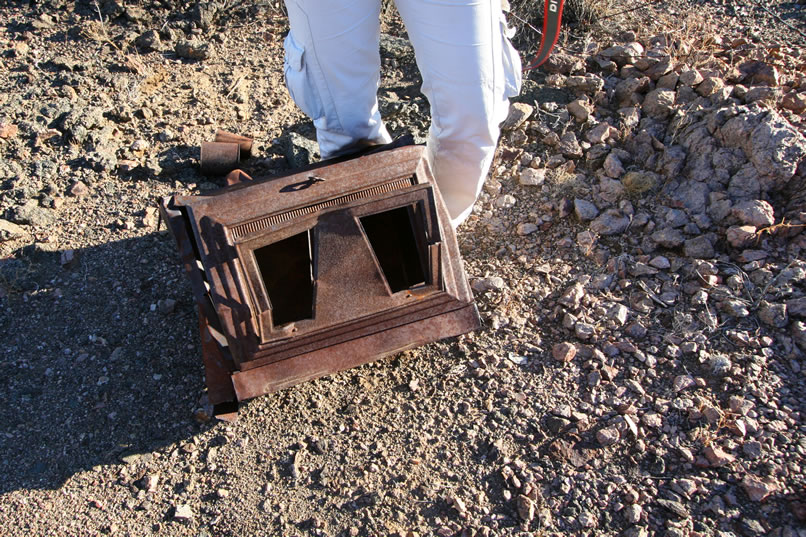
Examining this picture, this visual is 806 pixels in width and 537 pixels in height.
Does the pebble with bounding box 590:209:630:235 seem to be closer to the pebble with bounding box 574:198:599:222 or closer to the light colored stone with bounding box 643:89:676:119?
the pebble with bounding box 574:198:599:222

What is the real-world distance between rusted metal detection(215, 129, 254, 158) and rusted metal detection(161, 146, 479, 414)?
1.05m

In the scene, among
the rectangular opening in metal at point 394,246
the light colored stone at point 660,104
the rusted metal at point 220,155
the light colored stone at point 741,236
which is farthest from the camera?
the light colored stone at point 660,104

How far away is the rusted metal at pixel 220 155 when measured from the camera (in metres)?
3.20

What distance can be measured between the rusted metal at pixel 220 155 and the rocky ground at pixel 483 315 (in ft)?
0.45

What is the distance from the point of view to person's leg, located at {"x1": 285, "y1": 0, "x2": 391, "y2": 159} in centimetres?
221

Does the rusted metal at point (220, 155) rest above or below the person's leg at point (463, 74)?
below

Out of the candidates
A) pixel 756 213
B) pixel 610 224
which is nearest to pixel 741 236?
pixel 756 213

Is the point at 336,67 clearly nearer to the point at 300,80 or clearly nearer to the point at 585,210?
the point at 300,80

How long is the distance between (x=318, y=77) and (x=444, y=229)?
75cm

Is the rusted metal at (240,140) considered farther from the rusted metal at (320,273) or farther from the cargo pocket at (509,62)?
the cargo pocket at (509,62)

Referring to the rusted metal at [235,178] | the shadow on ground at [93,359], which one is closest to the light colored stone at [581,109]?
the rusted metal at [235,178]

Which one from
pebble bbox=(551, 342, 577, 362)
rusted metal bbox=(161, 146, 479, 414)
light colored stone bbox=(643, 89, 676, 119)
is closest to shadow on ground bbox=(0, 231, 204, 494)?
rusted metal bbox=(161, 146, 479, 414)

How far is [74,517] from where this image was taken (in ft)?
7.38

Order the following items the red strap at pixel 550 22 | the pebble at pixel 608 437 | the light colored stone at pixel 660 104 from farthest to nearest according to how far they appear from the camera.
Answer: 1. the light colored stone at pixel 660 104
2. the red strap at pixel 550 22
3. the pebble at pixel 608 437
